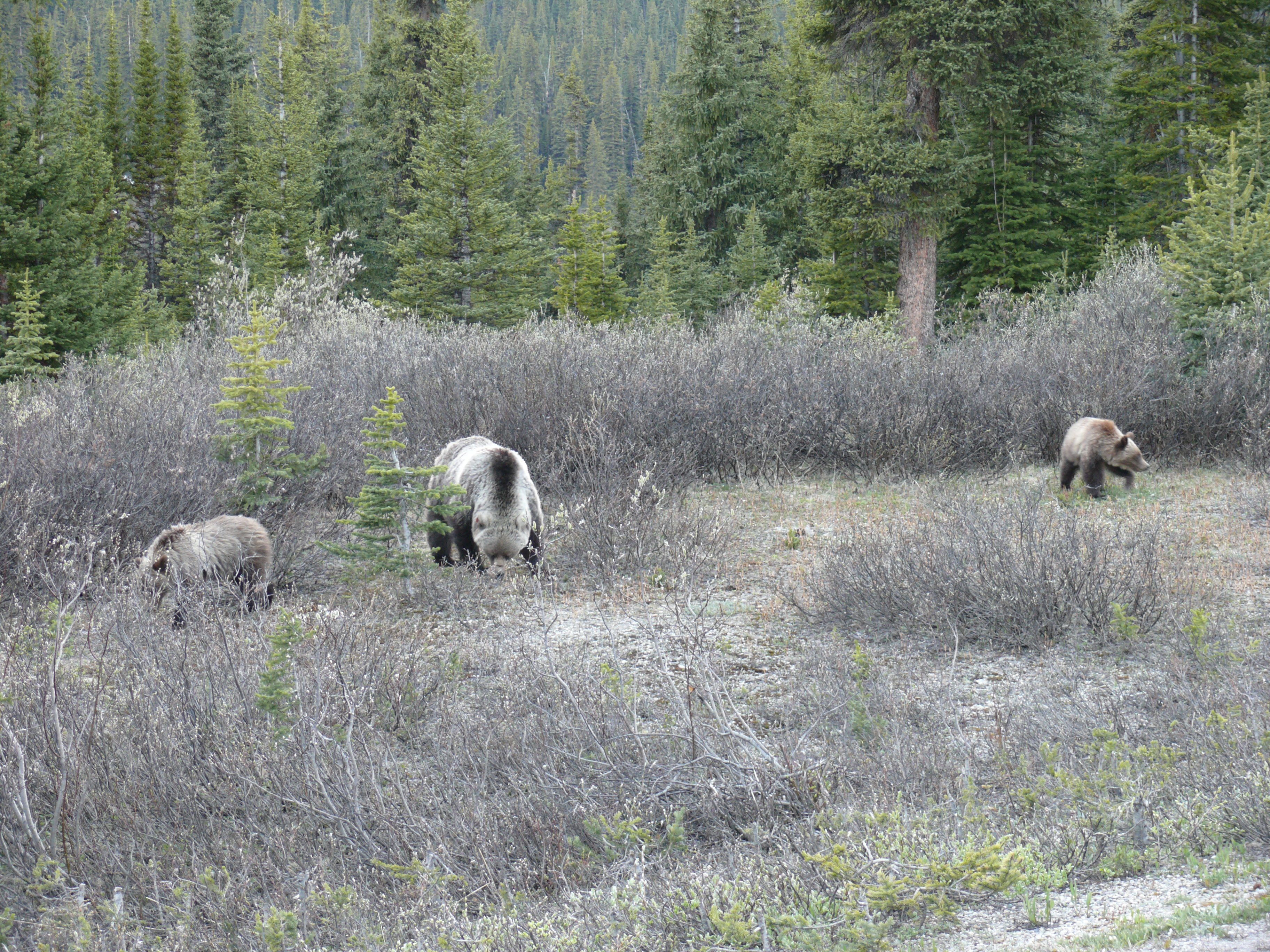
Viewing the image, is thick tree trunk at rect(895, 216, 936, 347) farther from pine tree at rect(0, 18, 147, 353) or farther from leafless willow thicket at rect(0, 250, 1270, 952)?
pine tree at rect(0, 18, 147, 353)

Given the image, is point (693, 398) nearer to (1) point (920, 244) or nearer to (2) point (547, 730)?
(2) point (547, 730)

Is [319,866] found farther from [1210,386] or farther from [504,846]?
[1210,386]

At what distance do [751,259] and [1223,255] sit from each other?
64.3 ft

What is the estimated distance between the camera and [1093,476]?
10.3 m

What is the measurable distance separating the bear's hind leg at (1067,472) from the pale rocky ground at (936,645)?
1.72ft

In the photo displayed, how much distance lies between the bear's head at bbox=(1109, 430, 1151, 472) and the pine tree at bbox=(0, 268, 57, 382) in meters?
14.1

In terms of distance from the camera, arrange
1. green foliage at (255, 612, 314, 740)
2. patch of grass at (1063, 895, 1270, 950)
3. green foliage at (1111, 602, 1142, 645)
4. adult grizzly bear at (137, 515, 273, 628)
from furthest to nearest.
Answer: adult grizzly bear at (137, 515, 273, 628) < green foliage at (1111, 602, 1142, 645) < green foliage at (255, 612, 314, 740) < patch of grass at (1063, 895, 1270, 950)

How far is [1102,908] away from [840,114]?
20236 mm

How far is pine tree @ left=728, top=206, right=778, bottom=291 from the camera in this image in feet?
104

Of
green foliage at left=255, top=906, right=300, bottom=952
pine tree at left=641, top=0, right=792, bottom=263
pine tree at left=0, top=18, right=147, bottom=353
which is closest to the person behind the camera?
green foliage at left=255, top=906, right=300, bottom=952

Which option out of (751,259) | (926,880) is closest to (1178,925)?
(926,880)

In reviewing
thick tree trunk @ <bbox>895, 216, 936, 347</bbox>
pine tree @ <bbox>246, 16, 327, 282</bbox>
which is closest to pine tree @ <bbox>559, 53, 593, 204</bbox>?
pine tree @ <bbox>246, 16, 327, 282</bbox>

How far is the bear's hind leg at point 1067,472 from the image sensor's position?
10500 mm

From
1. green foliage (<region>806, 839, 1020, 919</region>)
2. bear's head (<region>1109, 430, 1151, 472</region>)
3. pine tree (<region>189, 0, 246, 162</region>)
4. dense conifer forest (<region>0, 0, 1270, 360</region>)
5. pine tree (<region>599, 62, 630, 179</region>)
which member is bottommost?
green foliage (<region>806, 839, 1020, 919</region>)
